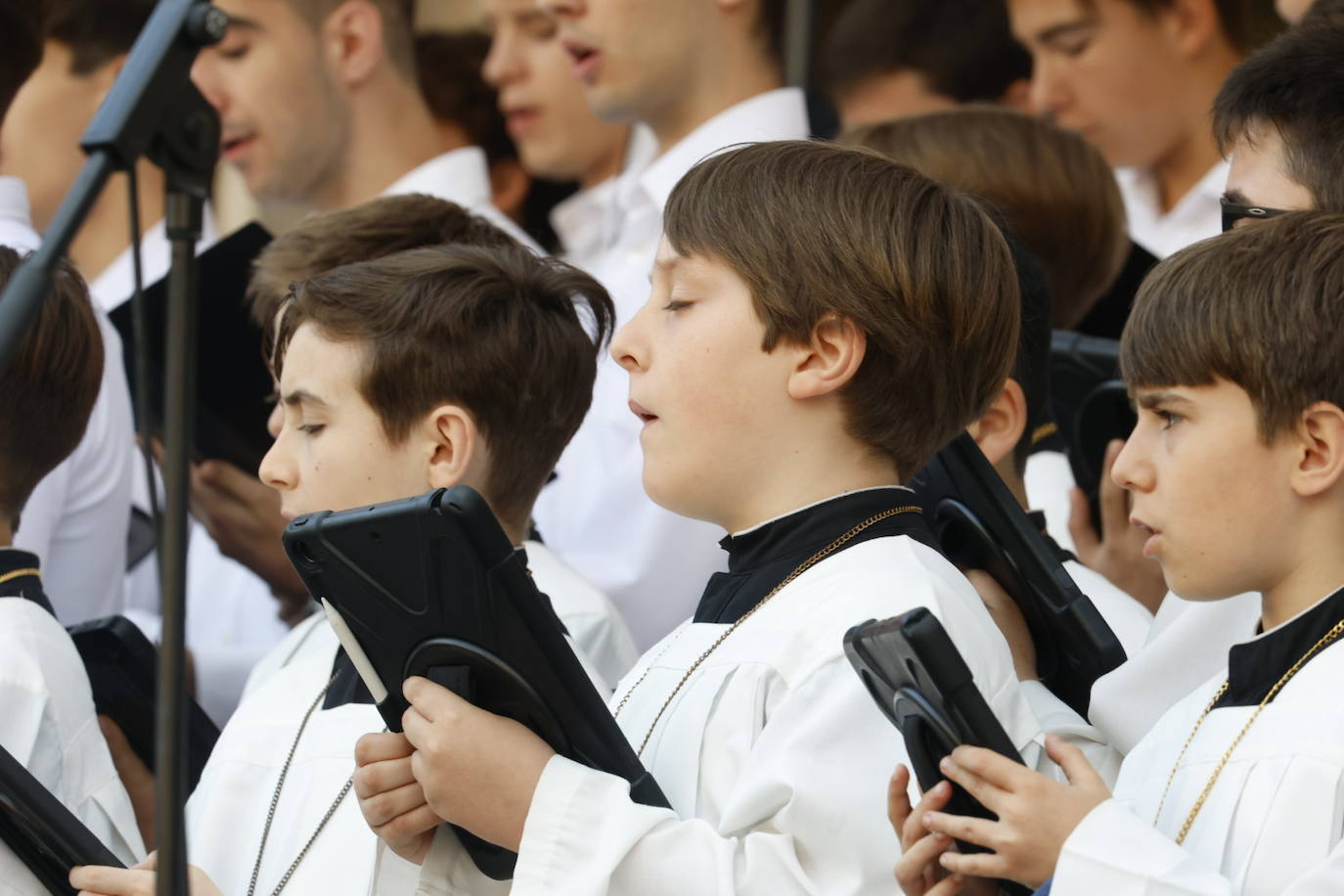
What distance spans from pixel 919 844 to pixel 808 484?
1.71 feet

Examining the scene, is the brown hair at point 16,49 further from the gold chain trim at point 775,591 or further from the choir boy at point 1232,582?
the choir boy at point 1232,582

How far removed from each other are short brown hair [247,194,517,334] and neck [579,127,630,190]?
1.89 m

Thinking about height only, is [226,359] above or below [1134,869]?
above

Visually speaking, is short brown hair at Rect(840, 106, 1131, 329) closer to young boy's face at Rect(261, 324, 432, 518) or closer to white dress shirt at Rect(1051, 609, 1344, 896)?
young boy's face at Rect(261, 324, 432, 518)

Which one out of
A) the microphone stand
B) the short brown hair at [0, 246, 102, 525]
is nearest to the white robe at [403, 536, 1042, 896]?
the microphone stand

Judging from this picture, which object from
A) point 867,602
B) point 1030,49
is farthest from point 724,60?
point 867,602

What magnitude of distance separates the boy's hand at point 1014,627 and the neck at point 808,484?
32 cm

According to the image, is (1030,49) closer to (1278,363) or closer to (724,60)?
(724,60)

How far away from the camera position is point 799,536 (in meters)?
2.02

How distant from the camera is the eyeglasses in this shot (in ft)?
7.05

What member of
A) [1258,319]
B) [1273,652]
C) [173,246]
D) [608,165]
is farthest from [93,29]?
[1273,652]

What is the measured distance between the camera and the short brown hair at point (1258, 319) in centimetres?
177

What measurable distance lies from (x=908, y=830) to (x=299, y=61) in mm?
3491

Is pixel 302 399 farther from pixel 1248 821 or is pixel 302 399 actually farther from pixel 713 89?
pixel 713 89
